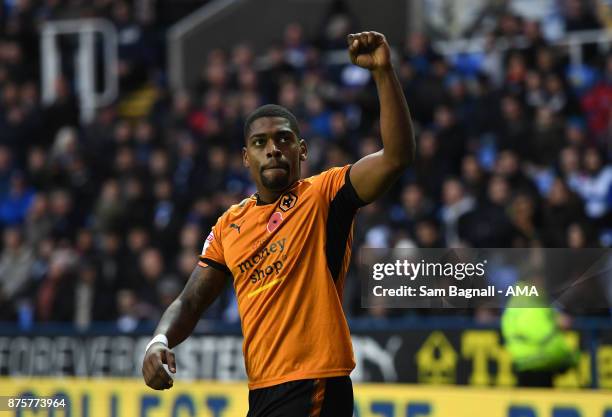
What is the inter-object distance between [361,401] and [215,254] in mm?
4600

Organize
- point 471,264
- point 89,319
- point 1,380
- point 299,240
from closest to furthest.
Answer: point 299,240, point 471,264, point 1,380, point 89,319

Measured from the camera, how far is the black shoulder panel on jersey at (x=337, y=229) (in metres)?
4.88

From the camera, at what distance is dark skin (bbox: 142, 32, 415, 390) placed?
175 inches

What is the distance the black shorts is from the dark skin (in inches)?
15.6

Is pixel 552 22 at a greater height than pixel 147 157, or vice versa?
pixel 552 22

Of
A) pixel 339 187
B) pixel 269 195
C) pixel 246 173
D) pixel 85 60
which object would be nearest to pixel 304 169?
pixel 246 173

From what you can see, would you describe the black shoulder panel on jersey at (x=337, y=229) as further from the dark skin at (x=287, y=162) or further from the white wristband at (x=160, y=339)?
the white wristband at (x=160, y=339)

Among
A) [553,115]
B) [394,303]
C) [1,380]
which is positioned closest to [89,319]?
[1,380]

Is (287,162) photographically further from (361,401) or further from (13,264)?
(13,264)

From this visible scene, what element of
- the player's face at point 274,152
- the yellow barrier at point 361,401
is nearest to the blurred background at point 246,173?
the yellow barrier at point 361,401

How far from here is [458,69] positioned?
15008 millimetres

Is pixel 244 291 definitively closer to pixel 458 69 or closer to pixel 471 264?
pixel 471 264

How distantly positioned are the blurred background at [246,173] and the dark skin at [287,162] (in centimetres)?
404

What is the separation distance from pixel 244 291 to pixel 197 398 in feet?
17.1
